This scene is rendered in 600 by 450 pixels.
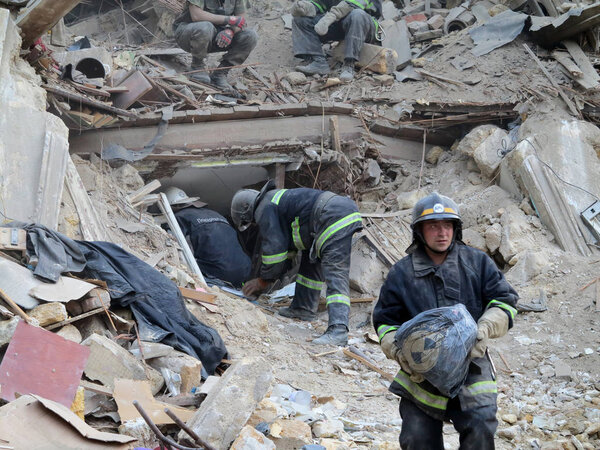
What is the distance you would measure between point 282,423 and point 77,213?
9.55 feet

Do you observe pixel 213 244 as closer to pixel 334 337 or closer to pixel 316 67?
pixel 334 337

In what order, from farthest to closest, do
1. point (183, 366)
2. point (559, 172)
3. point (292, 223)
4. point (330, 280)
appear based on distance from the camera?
point (559, 172), point (292, 223), point (330, 280), point (183, 366)

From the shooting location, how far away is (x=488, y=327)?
11.6 feet

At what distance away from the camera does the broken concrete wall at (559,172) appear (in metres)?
7.46

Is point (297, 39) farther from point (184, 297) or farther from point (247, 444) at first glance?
point (247, 444)

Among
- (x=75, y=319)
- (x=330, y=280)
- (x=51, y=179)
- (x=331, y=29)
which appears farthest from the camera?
(x=331, y=29)

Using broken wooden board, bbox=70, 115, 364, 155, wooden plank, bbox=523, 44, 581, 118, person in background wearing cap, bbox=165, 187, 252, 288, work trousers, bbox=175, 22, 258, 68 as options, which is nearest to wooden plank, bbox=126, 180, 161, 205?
broken wooden board, bbox=70, 115, 364, 155

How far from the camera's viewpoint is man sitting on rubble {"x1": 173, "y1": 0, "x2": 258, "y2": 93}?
31.2 feet

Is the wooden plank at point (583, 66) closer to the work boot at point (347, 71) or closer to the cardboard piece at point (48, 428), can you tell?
the work boot at point (347, 71)

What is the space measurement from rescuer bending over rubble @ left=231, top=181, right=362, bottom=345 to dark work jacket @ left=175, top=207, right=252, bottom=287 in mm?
664

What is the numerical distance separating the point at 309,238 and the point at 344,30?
4071 millimetres

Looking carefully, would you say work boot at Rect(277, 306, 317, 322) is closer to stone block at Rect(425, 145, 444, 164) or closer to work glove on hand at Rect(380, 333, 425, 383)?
stone block at Rect(425, 145, 444, 164)

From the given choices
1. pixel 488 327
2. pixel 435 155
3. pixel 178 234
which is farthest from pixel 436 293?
pixel 435 155

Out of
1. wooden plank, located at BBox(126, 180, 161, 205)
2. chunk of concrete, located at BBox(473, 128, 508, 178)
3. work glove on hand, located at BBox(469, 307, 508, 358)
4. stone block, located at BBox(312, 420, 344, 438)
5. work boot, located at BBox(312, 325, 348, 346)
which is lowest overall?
work boot, located at BBox(312, 325, 348, 346)
